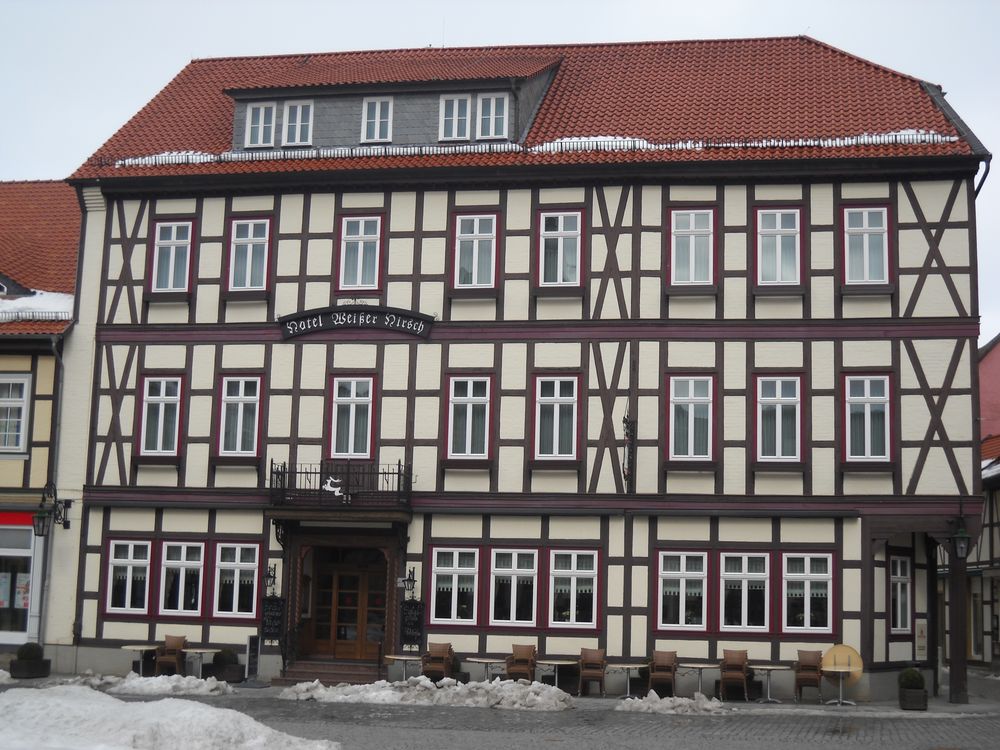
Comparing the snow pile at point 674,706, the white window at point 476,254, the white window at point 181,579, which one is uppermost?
the white window at point 476,254

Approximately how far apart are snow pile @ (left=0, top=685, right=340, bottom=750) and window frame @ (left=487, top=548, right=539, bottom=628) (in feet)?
28.1

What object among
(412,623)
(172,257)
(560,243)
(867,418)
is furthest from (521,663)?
(172,257)

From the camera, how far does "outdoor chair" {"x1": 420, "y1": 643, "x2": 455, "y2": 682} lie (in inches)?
1006

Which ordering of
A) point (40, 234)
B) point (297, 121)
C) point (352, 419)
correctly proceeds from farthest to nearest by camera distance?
point (40, 234)
point (297, 121)
point (352, 419)

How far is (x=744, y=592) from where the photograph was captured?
25656mm

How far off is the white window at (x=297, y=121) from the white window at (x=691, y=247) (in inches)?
327

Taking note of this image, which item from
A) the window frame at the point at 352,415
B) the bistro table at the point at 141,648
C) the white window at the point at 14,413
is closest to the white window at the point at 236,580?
the bistro table at the point at 141,648

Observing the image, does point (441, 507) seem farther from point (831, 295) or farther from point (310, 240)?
point (831, 295)

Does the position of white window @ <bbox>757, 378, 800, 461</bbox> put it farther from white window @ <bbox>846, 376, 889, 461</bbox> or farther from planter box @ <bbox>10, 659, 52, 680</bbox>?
planter box @ <bbox>10, 659, 52, 680</bbox>

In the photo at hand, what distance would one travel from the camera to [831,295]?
26.0 m

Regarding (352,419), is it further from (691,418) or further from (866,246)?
(866,246)

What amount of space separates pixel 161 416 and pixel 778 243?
13.1 metres

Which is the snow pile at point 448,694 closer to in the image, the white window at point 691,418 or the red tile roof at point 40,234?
the white window at point 691,418

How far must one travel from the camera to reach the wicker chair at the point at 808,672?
24672mm
